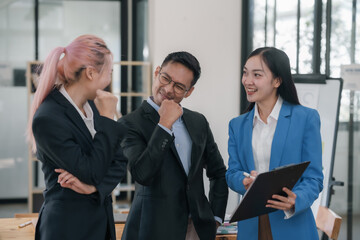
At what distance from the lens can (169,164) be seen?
5.99 feet

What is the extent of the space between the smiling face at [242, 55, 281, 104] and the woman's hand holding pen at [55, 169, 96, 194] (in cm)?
81

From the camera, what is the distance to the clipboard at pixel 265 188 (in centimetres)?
156

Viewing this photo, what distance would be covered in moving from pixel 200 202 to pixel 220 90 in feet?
8.38

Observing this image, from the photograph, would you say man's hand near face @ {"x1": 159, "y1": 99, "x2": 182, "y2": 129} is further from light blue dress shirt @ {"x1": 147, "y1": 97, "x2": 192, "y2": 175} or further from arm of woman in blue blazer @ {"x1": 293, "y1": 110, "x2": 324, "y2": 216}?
arm of woman in blue blazer @ {"x1": 293, "y1": 110, "x2": 324, "y2": 216}

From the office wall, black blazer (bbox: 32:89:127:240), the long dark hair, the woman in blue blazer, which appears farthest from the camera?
the office wall

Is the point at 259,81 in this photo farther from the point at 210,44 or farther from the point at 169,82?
the point at 210,44

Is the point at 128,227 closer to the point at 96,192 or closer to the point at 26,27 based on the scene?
the point at 96,192

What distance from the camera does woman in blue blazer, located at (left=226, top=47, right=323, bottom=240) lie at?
1808 millimetres

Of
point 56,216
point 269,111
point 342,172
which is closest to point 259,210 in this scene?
point 269,111

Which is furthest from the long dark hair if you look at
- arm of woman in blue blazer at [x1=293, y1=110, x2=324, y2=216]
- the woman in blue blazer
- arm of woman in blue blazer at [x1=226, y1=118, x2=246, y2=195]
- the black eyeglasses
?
the black eyeglasses

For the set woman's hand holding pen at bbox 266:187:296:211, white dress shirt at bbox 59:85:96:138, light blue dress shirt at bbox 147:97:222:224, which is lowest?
woman's hand holding pen at bbox 266:187:296:211

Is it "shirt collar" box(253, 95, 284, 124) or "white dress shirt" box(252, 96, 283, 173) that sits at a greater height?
"shirt collar" box(253, 95, 284, 124)

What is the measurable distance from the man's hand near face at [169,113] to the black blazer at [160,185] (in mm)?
42

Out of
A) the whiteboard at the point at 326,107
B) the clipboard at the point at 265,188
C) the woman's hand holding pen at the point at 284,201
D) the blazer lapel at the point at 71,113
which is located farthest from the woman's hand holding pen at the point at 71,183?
the whiteboard at the point at 326,107
